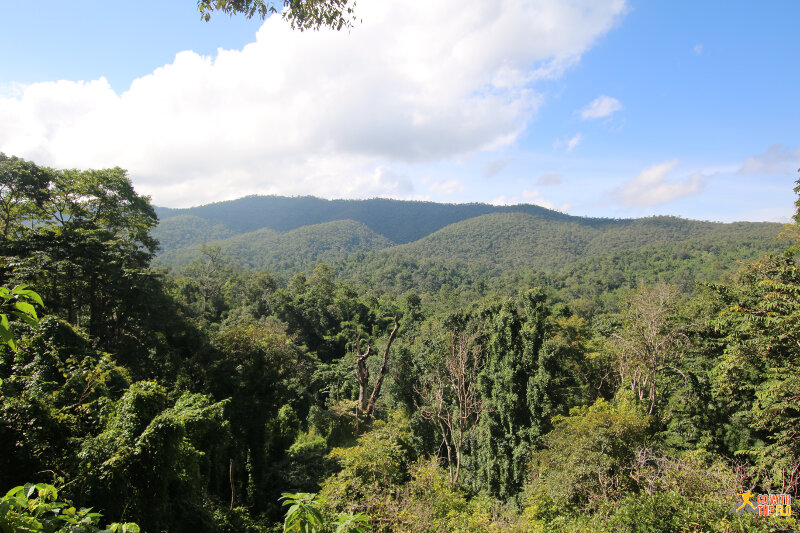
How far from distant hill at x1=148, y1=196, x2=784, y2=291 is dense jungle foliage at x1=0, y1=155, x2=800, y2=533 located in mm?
54188

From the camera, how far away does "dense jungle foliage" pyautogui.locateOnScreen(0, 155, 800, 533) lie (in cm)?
609

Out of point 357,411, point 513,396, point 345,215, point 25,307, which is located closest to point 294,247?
point 345,215

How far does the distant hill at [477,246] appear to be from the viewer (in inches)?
2997

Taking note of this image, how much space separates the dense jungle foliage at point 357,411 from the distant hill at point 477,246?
5419 centimetres

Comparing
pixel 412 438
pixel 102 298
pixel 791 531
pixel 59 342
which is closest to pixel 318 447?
pixel 412 438

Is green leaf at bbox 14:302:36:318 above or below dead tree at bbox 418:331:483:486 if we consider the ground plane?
above

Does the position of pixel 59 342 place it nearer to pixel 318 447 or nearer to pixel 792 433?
pixel 318 447

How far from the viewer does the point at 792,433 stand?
9.38 m

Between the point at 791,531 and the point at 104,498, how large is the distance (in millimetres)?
10883

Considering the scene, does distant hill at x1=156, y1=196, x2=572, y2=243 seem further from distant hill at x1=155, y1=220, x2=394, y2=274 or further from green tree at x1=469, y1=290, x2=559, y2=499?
green tree at x1=469, y1=290, x2=559, y2=499

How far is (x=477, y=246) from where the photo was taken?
125 metres

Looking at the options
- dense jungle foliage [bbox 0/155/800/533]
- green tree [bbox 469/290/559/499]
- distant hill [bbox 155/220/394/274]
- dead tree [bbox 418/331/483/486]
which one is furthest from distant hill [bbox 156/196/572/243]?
green tree [bbox 469/290/559/499]

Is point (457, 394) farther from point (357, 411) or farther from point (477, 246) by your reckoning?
point (477, 246)

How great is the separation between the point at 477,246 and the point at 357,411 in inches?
4372
